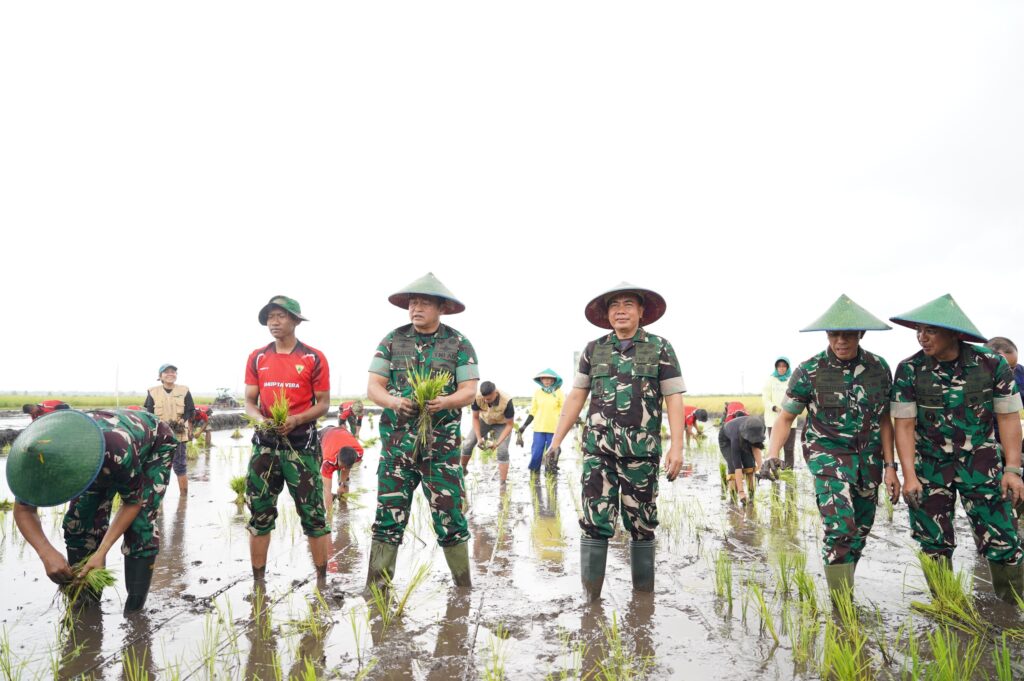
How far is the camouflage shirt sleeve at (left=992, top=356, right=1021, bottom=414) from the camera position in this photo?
11.2ft

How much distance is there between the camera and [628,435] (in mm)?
3600

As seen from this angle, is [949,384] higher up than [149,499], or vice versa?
[949,384]

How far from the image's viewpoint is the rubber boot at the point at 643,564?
3.75 m

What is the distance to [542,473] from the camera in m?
10.1

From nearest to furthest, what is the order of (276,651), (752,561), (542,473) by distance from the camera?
(276,651) → (752,561) → (542,473)

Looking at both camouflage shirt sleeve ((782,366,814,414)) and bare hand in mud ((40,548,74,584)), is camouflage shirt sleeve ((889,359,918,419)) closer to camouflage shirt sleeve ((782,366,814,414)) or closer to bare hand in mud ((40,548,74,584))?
camouflage shirt sleeve ((782,366,814,414))

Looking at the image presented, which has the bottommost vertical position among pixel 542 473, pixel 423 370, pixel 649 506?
pixel 542 473

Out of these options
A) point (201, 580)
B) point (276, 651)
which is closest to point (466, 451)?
point (201, 580)

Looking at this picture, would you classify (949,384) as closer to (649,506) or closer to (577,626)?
(649,506)

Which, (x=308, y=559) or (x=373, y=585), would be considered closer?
(x=373, y=585)

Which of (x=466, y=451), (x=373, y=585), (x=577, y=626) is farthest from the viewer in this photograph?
(x=466, y=451)

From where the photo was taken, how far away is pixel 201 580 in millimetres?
4180

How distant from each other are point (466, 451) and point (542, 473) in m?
2.24

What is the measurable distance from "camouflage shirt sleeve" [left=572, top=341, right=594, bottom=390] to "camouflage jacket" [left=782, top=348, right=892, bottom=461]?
1.26 metres
